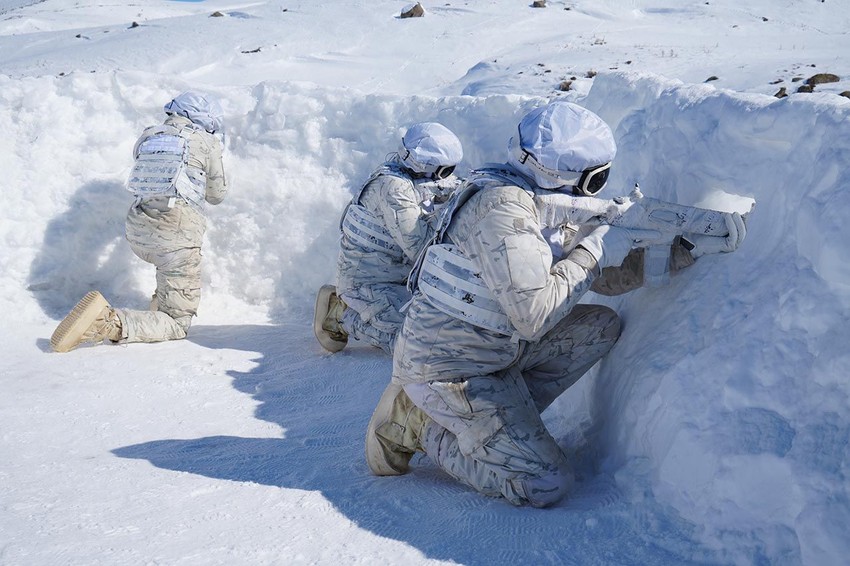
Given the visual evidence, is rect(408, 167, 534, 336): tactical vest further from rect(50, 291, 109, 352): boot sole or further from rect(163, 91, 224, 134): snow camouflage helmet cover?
rect(163, 91, 224, 134): snow camouflage helmet cover

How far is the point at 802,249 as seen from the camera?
2404 mm

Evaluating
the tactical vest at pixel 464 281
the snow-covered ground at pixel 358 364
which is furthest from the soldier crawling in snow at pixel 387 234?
the tactical vest at pixel 464 281

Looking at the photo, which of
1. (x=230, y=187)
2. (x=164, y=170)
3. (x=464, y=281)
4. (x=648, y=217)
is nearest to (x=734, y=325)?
(x=648, y=217)

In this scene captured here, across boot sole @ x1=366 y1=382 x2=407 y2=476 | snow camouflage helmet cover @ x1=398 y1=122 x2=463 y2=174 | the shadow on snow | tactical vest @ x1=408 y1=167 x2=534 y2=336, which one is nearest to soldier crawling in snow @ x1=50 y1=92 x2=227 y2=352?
the shadow on snow

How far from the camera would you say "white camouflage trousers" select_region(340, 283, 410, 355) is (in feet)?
15.5

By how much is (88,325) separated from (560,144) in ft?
11.1

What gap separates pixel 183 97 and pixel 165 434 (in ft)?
9.12

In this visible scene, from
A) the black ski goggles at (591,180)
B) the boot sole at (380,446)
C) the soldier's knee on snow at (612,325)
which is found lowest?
the boot sole at (380,446)

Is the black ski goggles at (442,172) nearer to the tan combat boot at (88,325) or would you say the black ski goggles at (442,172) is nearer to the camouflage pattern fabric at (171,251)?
the camouflage pattern fabric at (171,251)

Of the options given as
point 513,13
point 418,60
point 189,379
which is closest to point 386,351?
point 189,379

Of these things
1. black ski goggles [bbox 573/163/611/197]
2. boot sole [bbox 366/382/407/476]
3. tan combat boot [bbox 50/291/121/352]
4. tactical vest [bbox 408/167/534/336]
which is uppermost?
black ski goggles [bbox 573/163/611/197]

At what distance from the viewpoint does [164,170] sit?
5.21m

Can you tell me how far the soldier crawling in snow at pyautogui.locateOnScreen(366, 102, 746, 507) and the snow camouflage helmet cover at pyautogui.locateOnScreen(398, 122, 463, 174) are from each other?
5.51 ft

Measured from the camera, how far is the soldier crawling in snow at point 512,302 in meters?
2.62
